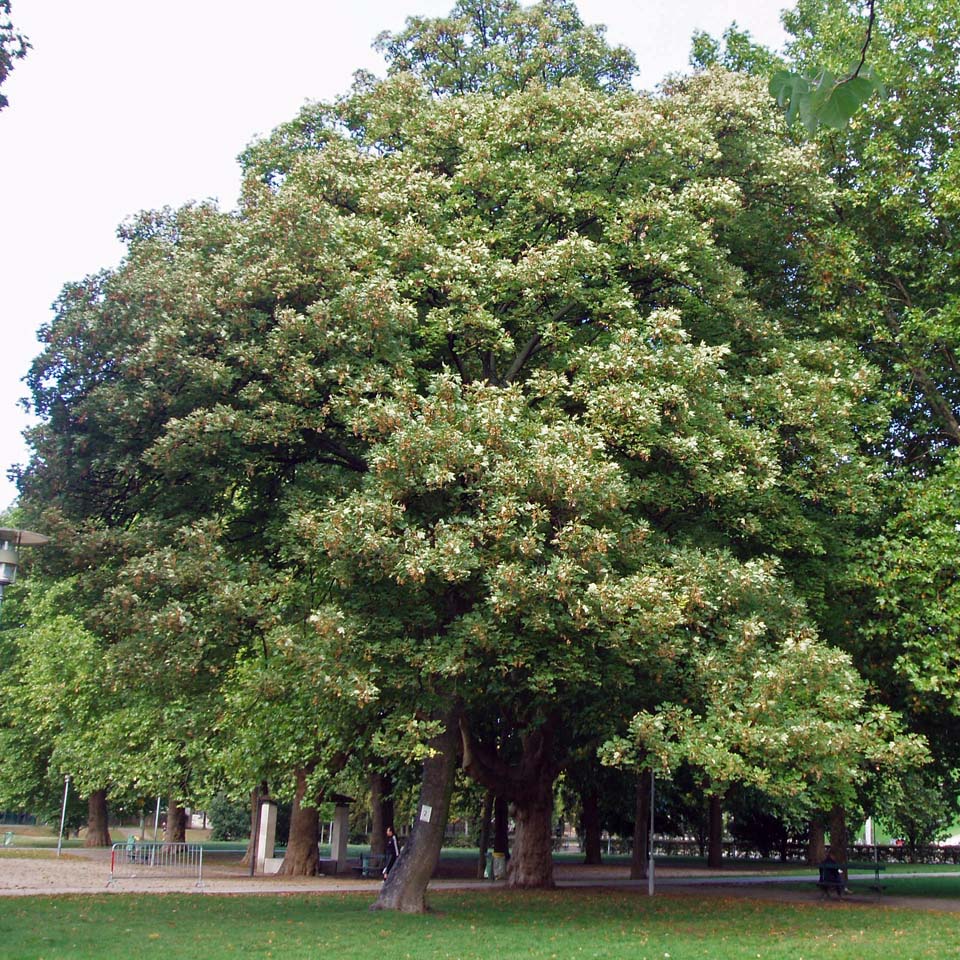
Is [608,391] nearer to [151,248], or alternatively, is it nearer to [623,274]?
[623,274]

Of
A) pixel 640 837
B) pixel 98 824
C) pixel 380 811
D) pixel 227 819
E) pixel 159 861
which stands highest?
pixel 380 811

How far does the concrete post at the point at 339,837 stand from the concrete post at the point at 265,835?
77.7 inches

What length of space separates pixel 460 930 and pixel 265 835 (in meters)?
18.4

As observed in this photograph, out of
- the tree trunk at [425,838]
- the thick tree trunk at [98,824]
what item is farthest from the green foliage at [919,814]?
the thick tree trunk at [98,824]

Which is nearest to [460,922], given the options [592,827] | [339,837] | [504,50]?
[339,837]

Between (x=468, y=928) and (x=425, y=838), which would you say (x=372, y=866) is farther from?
(x=468, y=928)

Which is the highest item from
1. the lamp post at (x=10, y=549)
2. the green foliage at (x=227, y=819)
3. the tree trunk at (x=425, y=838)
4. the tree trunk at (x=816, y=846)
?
the lamp post at (x=10, y=549)

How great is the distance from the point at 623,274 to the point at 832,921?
1228cm

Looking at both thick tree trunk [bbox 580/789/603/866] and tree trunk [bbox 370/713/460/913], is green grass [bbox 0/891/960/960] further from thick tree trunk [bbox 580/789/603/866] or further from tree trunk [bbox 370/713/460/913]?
thick tree trunk [bbox 580/789/603/866]

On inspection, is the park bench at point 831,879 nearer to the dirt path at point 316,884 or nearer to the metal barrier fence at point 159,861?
the dirt path at point 316,884

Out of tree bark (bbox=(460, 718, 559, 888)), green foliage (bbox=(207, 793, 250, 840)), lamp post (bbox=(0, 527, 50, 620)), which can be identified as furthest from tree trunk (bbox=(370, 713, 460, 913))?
green foliage (bbox=(207, 793, 250, 840))

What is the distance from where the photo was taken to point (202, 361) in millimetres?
15875

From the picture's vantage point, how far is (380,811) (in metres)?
36.0

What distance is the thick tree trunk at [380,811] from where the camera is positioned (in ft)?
113
